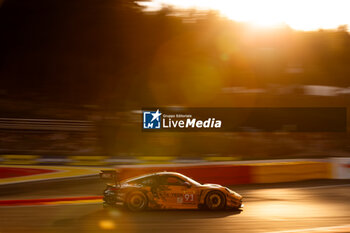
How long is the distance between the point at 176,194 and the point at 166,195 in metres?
0.21

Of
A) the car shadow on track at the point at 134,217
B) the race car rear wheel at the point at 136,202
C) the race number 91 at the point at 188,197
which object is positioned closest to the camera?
the car shadow on track at the point at 134,217

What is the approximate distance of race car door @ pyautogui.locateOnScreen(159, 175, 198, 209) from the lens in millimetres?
9125

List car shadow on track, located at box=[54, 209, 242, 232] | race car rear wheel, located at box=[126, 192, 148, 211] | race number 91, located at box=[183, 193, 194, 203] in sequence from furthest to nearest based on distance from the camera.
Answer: race number 91, located at box=[183, 193, 194, 203] < race car rear wheel, located at box=[126, 192, 148, 211] < car shadow on track, located at box=[54, 209, 242, 232]

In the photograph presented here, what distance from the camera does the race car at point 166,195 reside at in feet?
29.7

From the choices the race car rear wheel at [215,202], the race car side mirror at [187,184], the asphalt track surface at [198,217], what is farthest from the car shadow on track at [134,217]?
the race car side mirror at [187,184]

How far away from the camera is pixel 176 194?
360 inches

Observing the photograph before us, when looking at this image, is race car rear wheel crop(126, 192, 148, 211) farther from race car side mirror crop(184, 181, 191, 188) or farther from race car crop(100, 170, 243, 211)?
race car side mirror crop(184, 181, 191, 188)

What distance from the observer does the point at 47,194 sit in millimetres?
11906

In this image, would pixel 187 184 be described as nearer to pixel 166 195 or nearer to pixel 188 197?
pixel 188 197

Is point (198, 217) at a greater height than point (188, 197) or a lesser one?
lesser

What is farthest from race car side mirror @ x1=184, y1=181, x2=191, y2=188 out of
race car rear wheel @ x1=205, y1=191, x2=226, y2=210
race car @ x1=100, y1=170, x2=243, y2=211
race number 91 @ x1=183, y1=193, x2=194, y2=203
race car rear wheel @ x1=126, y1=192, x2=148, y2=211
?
race car rear wheel @ x1=126, y1=192, x2=148, y2=211

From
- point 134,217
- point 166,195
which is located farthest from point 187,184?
point 134,217

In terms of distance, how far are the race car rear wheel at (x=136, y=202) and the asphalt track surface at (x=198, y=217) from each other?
0.57 ft

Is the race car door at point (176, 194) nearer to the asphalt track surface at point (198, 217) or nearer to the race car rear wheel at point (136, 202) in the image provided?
the asphalt track surface at point (198, 217)
